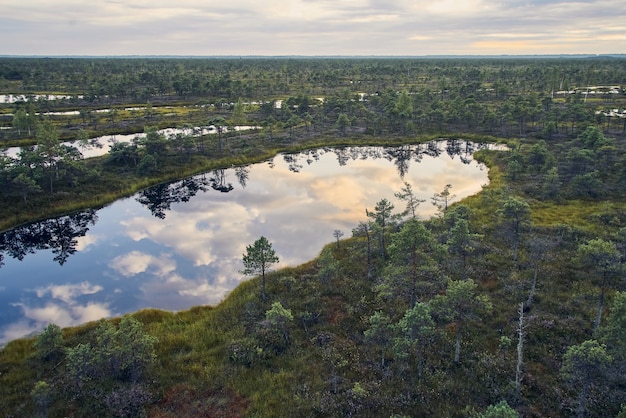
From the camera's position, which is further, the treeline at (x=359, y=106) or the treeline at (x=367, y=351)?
the treeline at (x=359, y=106)

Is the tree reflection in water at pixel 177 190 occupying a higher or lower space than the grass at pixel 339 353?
higher

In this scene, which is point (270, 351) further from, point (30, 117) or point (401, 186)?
point (30, 117)

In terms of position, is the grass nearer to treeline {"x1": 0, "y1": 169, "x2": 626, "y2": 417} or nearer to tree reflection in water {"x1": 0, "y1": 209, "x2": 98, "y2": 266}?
treeline {"x1": 0, "y1": 169, "x2": 626, "y2": 417}

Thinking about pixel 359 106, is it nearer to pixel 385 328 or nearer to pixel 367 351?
pixel 367 351

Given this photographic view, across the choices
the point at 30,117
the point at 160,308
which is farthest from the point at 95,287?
the point at 30,117

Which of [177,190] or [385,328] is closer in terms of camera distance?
[385,328]

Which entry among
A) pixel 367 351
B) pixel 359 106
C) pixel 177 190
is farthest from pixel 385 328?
pixel 359 106

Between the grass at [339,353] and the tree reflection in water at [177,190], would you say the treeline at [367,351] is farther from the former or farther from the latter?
the tree reflection in water at [177,190]

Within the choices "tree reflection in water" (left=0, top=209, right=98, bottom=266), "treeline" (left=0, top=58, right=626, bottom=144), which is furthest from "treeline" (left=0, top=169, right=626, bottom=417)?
"treeline" (left=0, top=58, right=626, bottom=144)

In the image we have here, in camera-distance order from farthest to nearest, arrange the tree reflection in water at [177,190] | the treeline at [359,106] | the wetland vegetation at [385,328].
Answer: the treeline at [359,106], the tree reflection in water at [177,190], the wetland vegetation at [385,328]

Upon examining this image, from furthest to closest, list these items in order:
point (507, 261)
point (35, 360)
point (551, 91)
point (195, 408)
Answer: point (551, 91) < point (507, 261) < point (35, 360) < point (195, 408)

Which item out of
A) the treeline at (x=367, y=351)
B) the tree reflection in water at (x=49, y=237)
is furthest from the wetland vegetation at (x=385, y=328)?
the tree reflection in water at (x=49, y=237)
